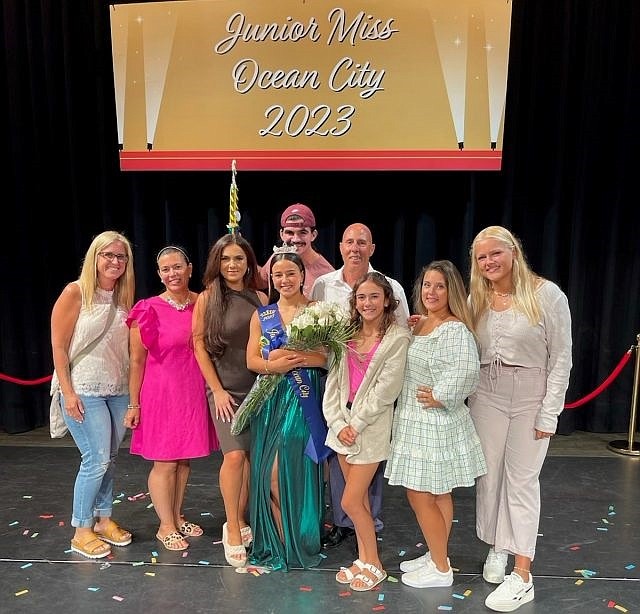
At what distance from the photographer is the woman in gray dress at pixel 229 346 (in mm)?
2773

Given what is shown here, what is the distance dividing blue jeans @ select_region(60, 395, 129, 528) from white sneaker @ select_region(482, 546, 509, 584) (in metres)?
1.86

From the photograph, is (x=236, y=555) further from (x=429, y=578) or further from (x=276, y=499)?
(x=429, y=578)

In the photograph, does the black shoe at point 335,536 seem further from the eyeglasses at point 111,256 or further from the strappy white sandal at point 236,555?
the eyeglasses at point 111,256

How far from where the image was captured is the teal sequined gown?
272 cm

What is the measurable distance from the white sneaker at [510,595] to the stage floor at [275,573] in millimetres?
40

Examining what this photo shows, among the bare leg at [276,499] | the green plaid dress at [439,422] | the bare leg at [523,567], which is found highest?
the green plaid dress at [439,422]

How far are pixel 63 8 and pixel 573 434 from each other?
5.47m

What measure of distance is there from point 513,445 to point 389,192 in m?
2.83

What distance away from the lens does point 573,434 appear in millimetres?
5020

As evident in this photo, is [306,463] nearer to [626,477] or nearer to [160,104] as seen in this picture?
[626,477]

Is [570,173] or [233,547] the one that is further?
[570,173]

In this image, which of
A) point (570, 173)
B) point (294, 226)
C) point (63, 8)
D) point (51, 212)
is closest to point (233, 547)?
point (294, 226)

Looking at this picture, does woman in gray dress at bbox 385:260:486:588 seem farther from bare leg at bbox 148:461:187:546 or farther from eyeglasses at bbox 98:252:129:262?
eyeglasses at bbox 98:252:129:262

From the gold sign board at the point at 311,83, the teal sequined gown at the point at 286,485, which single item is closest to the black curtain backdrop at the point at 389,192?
the gold sign board at the point at 311,83
